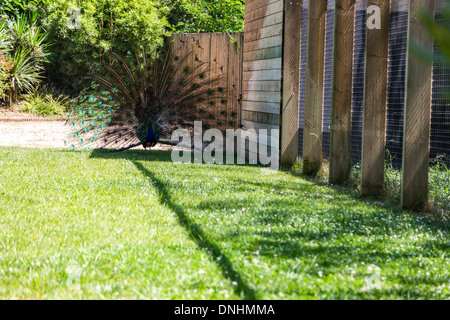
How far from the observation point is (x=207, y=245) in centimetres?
340

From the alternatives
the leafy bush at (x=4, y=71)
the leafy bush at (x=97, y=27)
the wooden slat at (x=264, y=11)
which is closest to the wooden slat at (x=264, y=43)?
the wooden slat at (x=264, y=11)

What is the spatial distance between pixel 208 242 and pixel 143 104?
6.36 m

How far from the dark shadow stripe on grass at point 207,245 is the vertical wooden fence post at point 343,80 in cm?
214

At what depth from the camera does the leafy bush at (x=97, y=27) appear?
64.2ft

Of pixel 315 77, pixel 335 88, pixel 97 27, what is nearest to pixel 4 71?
pixel 97 27

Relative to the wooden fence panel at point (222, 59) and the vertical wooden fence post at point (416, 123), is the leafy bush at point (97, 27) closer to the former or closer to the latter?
the wooden fence panel at point (222, 59)

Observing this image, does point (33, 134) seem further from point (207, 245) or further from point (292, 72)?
point (207, 245)

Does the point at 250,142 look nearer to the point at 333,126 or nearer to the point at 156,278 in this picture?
the point at 333,126

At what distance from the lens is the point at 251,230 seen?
3797 millimetres

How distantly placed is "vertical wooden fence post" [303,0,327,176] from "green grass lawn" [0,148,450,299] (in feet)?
2.96
